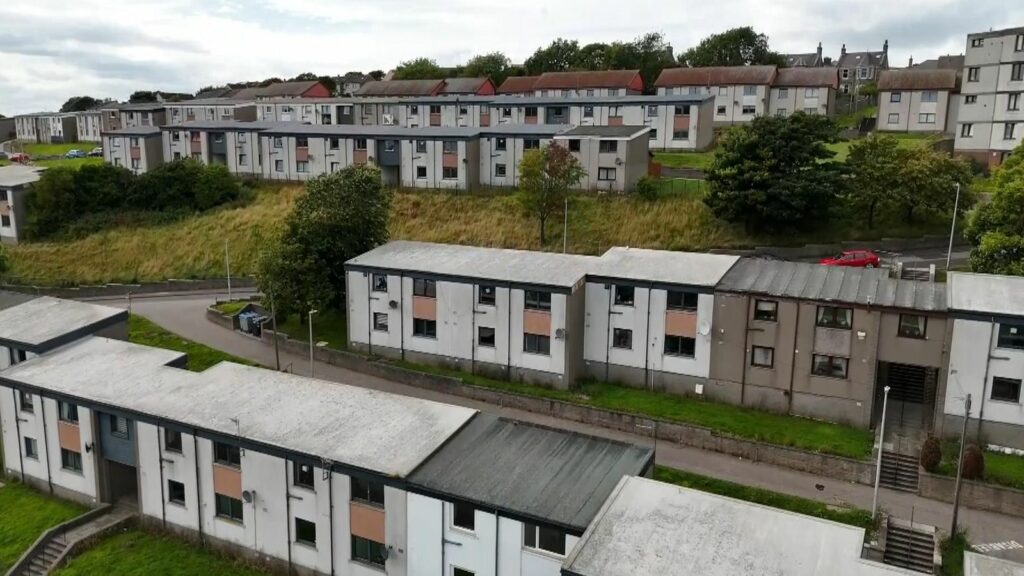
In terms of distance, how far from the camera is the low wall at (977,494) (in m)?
30.5

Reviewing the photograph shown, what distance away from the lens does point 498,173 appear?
75.8 m

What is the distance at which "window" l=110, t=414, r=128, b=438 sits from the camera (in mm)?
33219

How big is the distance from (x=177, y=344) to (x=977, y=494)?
45.0 metres

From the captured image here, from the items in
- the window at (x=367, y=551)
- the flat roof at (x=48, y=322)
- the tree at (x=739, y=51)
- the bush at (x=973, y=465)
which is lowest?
the window at (x=367, y=551)

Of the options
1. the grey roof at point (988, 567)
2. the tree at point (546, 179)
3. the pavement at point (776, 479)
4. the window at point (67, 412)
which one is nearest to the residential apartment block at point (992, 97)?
the tree at point (546, 179)

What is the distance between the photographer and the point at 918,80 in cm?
9200

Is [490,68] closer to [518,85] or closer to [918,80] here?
[518,85]

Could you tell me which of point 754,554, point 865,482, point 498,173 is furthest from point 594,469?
point 498,173

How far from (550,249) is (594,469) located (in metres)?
37.2

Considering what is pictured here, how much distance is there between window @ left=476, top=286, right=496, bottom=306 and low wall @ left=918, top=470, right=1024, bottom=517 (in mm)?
22221

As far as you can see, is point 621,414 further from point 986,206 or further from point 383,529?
point 986,206

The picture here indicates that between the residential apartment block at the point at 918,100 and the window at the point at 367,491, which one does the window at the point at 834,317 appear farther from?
the residential apartment block at the point at 918,100

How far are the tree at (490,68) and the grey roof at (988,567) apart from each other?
402 feet

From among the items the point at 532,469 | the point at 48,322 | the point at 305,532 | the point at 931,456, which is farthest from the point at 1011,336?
the point at 48,322
